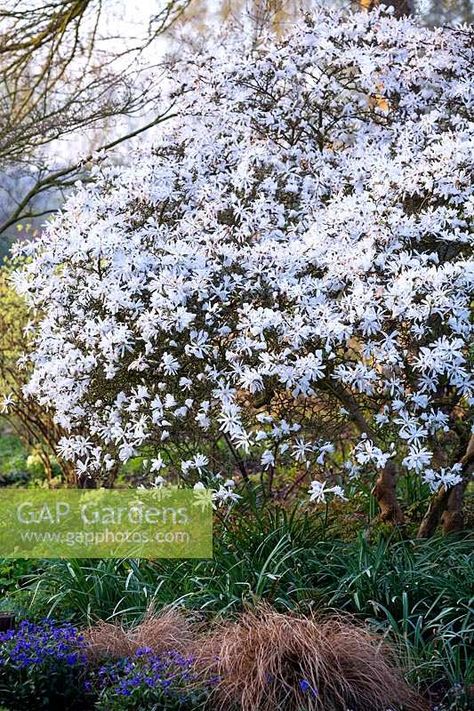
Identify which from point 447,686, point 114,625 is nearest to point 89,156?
point 114,625

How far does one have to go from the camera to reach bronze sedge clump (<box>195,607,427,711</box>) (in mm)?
3611

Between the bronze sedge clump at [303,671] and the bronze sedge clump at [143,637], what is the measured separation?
0.62ft

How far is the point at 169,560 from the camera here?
5078mm

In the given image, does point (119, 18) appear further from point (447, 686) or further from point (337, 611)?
point (447, 686)

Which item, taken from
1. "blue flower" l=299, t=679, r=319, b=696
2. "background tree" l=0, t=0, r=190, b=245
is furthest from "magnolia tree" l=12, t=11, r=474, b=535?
"background tree" l=0, t=0, r=190, b=245

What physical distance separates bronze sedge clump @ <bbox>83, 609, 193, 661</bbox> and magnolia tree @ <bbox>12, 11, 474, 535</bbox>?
2.48 feet

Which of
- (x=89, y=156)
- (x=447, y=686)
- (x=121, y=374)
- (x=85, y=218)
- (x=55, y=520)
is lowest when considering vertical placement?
(x=447, y=686)

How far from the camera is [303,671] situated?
366 cm

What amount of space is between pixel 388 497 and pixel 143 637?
2.04 metres

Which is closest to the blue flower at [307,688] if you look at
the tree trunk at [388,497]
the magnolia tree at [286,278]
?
the magnolia tree at [286,278]

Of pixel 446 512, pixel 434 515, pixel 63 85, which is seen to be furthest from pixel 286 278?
pixel 63 85

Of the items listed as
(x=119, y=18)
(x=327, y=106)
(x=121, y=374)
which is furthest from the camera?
(x=119, y=18)

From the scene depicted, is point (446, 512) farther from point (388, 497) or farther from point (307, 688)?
point (307, 688)

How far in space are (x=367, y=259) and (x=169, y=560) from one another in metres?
1.96
